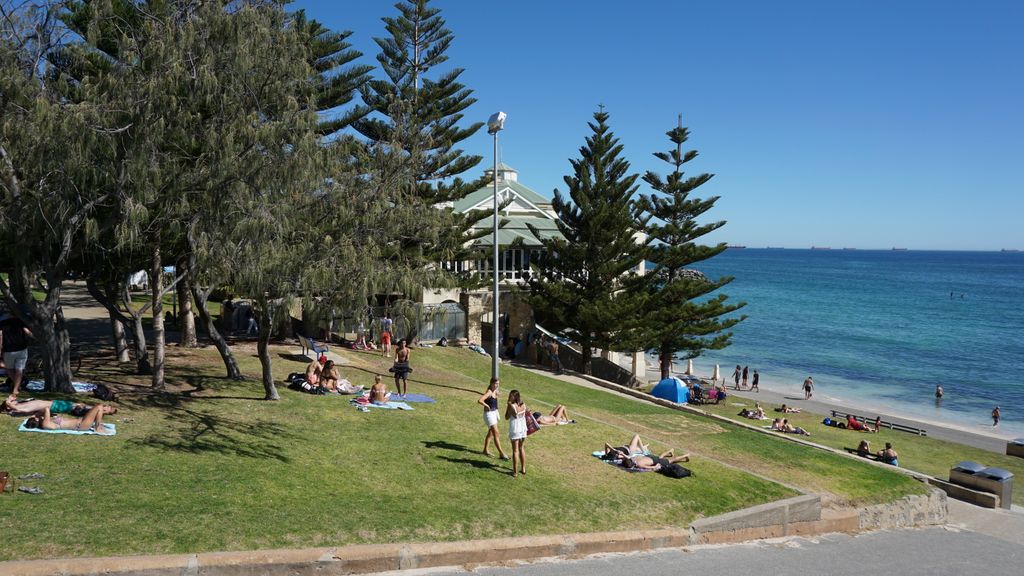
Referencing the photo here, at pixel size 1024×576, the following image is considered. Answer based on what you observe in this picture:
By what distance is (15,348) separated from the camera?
10680mm

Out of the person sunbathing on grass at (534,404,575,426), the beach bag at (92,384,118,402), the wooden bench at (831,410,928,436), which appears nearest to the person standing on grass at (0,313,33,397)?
the beach bag at (92,384,118,402)

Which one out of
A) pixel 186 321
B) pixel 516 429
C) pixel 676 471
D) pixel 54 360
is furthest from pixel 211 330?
pixel 676 471

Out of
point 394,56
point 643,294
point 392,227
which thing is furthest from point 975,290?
point 392,227

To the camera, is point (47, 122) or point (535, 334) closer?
point (47, 122)

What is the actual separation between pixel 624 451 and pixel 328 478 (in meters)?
4.60

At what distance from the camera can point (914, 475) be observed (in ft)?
46.2

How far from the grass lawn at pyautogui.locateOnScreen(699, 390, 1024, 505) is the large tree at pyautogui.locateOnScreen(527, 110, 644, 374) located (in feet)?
16.1

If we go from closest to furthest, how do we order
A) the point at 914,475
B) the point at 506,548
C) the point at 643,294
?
the point at 506,548 < the point at 914,475 < the point at 643,294

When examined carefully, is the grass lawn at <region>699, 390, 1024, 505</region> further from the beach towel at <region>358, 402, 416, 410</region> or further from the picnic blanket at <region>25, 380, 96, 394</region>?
the picnic blanket at <region>25, 380, 96, 394</region>

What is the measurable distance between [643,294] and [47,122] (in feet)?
71.3

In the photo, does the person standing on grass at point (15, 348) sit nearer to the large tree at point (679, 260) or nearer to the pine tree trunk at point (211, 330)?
the pine tree trunk at point (211, 330)

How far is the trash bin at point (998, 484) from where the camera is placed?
13.9 meters

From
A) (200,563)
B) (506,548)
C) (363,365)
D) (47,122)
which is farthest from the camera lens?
(363,365)

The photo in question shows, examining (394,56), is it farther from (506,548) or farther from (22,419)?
(506,548)
